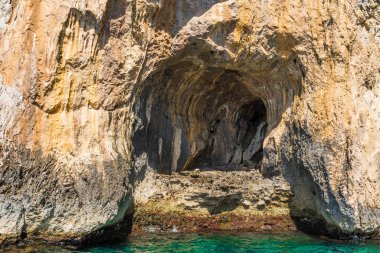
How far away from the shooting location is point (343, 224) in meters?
10.0

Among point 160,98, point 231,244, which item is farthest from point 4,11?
point 231,244

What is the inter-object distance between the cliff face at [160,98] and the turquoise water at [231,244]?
44cm

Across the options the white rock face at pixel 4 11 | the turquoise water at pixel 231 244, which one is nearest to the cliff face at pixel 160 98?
the white rock face at pixel 4 11

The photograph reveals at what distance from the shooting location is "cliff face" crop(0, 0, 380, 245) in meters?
8.77

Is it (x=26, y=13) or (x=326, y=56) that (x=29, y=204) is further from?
(x=326, y=56)

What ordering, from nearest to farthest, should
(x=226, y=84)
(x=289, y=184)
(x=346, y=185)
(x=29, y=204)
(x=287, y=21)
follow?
(x=29, y=204)
(x=346, y=185)
(x=287, y=21)
(x=289, y=184)
(x=226, y=84)

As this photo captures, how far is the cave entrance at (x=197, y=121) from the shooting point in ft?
38.6

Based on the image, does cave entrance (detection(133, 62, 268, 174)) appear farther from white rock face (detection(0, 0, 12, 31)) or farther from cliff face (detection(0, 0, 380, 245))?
white rock face (detection(0, 0, 12, 31))

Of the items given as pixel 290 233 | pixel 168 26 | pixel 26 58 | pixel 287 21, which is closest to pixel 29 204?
pixel 26 58

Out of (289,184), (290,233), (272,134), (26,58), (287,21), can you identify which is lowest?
(290,233)

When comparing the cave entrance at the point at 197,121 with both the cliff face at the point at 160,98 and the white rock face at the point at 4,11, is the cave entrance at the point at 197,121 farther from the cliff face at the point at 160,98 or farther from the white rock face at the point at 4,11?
the white rock face at the point at 4,11

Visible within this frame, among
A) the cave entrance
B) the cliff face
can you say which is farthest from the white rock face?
the cave entrance

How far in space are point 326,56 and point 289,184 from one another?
132 inches

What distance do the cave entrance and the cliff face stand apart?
6cm
